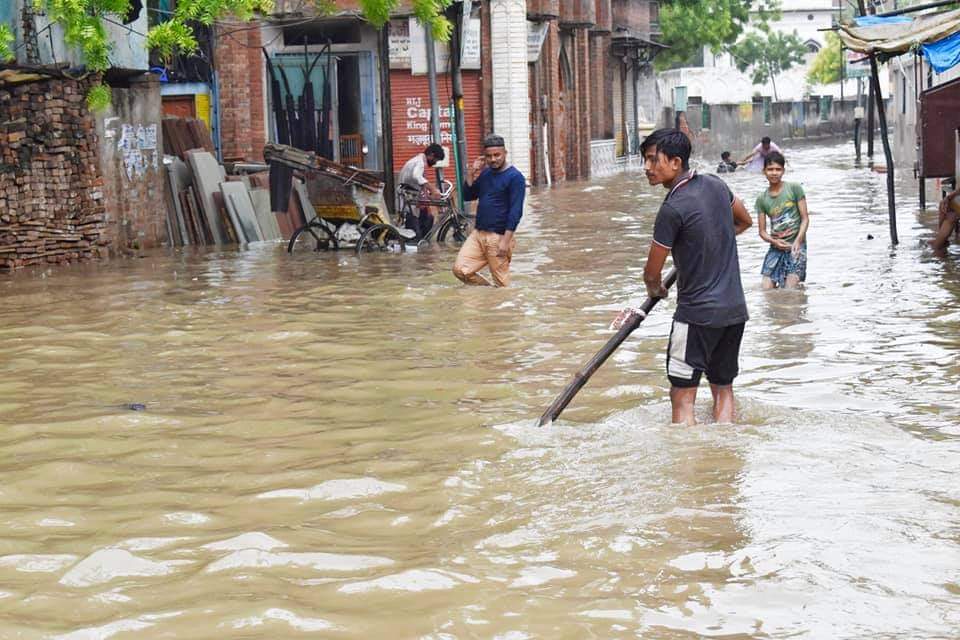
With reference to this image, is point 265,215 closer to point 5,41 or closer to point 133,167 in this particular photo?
point 133,167

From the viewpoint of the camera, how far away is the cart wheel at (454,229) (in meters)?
20.1

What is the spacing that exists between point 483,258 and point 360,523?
8174mm

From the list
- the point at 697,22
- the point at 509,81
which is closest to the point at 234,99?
the point at 509,81

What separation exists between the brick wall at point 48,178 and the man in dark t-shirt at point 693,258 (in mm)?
12275

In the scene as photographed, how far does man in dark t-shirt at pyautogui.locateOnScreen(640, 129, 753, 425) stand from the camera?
7.25 meters

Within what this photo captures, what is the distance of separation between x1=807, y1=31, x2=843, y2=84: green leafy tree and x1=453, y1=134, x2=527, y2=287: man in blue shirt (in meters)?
79.6

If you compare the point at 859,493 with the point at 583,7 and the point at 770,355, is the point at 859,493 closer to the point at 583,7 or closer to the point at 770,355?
the point at 770,355

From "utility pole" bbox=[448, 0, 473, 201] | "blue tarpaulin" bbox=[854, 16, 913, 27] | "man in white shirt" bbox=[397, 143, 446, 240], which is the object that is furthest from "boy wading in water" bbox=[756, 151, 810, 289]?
"utility pole" bbox=[448, 0, 473, 201]

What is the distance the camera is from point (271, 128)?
29375 millimetres

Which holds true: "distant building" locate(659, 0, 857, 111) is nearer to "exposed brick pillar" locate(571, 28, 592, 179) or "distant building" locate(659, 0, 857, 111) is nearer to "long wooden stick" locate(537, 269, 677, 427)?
"exposed brick pillar" locate(571, 28, 592, 179)

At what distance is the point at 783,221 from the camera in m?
13.0

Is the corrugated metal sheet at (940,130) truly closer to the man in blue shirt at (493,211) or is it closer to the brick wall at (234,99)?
the man in blue shirt at (493,211)

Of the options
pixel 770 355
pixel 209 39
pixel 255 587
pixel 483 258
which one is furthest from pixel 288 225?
pixel 255 587

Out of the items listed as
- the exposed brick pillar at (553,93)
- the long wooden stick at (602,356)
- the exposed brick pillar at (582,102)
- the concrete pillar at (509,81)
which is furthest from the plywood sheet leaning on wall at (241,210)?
the exposed brick pillar at (582,102)
